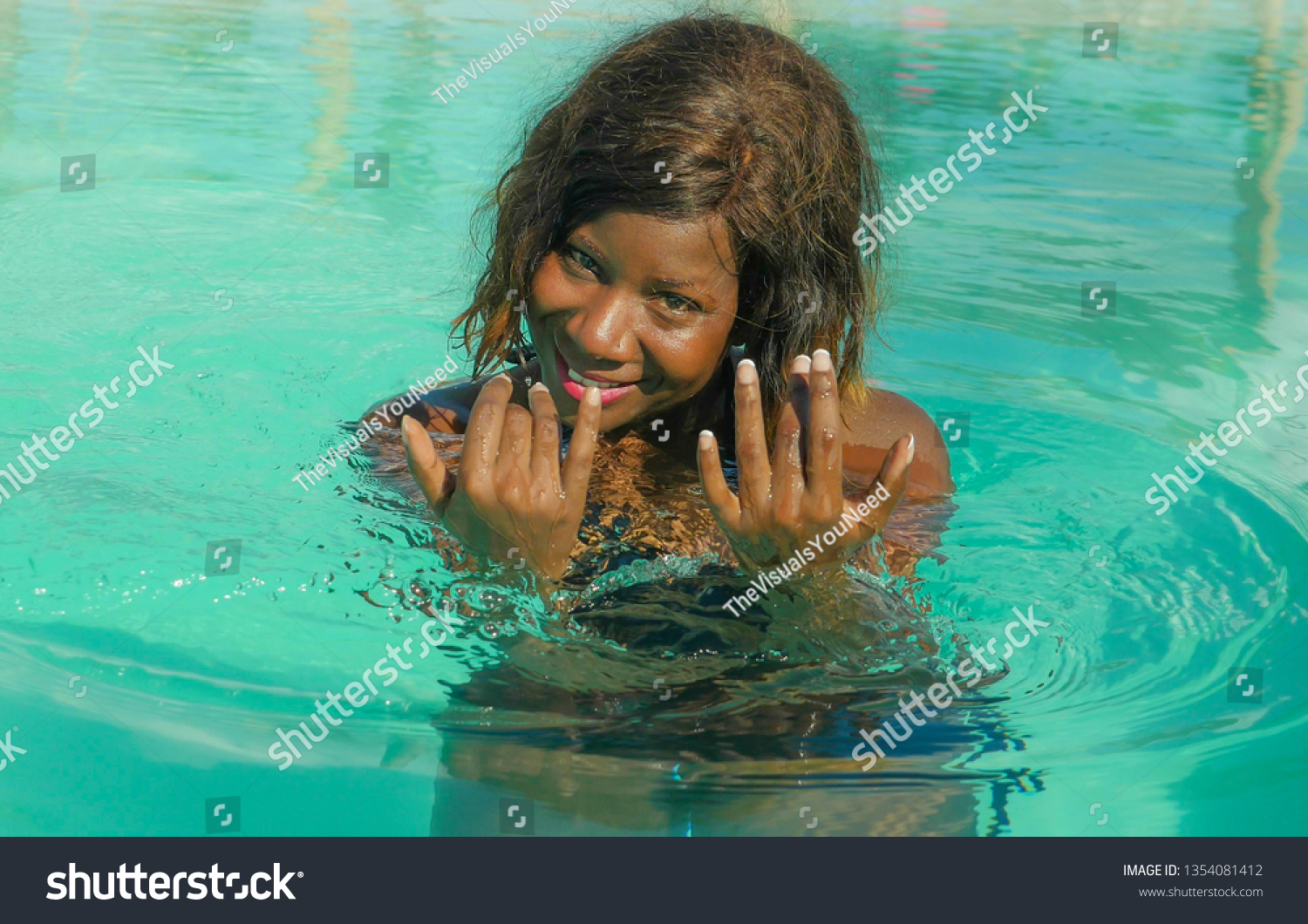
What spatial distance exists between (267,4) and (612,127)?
12410 millimetres

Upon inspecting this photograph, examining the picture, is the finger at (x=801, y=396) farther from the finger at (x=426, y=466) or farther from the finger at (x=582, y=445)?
the finger at (x=426, y=466)

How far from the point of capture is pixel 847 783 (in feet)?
8.56

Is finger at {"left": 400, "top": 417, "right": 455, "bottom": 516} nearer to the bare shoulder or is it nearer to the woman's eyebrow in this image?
the woman's eyebrow

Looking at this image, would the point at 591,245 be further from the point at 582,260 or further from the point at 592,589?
the point at 592,589

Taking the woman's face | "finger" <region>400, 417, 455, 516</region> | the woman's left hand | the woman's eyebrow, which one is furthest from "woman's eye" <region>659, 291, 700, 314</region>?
"finger" <region>400, 417, 455, 516</region>

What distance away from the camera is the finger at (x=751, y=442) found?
7.72 ft

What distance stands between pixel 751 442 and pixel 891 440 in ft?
3.33

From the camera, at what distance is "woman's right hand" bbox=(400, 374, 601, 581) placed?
2377 millimetres

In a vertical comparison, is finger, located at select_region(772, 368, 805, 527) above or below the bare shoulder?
below

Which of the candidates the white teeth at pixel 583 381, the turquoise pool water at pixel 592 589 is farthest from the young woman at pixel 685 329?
the turquoise pool water at pixel 592 589

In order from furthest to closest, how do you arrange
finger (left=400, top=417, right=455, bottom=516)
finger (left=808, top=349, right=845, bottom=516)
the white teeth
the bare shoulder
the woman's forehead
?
the bare shoulder < the white teeth < the woman's forehead < finger (left=400, top=417, right=455, bottom=516) < finger (left=808, top=349, right=845, bottom=516)

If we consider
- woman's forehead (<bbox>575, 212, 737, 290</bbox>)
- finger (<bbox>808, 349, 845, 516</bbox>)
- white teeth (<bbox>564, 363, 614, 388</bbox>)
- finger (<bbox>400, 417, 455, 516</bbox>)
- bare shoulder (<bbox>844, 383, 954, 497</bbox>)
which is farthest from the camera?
bare shoulder (<bbox>844, 383, 954, 497</bbox>)

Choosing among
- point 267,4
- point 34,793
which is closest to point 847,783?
point 34,793

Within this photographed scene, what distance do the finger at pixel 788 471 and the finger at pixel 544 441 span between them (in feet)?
1.37
